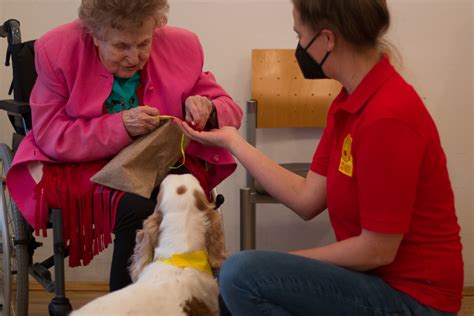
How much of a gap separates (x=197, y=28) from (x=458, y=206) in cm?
154

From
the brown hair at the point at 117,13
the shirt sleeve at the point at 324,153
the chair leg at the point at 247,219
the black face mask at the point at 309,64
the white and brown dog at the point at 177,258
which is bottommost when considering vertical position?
the chair leg at the point at 247,219

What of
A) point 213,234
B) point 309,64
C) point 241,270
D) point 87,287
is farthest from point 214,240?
point 87,287

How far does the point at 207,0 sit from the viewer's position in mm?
2875

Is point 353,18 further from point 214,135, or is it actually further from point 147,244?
point 147,244

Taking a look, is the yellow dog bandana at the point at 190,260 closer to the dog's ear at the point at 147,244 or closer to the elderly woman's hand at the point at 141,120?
the dog's ear at the point at 147,244

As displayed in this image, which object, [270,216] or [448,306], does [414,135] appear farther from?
[270,216]

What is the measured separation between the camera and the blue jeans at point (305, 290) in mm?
1399

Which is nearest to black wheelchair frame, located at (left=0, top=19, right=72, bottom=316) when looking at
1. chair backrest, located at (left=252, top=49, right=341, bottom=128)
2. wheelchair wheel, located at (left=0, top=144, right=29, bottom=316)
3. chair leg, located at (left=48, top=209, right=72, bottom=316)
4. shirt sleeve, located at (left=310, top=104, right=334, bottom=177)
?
wheelchair wheel, located at (left=0, top=144, right=29, bottom=316)

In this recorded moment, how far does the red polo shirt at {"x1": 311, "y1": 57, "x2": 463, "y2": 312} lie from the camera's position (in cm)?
133

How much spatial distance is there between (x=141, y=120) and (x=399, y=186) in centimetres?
91

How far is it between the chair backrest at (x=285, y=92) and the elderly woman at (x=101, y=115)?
2.50 ft

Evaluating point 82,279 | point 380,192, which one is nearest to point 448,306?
point 380,192

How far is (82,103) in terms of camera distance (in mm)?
2018

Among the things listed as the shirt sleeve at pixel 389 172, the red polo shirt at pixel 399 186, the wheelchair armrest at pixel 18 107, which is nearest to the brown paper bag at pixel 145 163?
the wheelchair armrest at pixel 18 107
